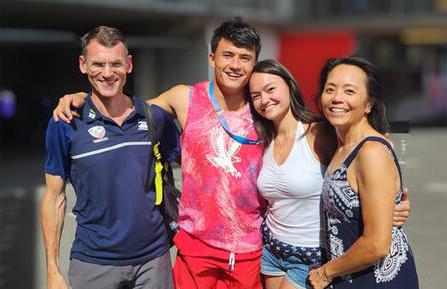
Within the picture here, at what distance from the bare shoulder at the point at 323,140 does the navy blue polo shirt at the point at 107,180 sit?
782 mm

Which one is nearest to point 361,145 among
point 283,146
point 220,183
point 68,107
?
point 283,146

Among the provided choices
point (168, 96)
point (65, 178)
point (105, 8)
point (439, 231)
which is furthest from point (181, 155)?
point (105, 8)

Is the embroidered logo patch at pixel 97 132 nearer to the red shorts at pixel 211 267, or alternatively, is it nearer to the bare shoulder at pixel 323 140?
the red shorts at pixel 211 267

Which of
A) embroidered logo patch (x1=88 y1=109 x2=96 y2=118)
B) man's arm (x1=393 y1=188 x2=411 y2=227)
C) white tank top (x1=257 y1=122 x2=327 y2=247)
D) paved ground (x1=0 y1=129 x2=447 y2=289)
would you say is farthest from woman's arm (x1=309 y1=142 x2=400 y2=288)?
embroidered logo patch (x1=88 y1=109 x2=96 y2=118)

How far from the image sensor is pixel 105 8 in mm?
14266

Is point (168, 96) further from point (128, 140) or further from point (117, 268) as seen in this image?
point (117, 268)

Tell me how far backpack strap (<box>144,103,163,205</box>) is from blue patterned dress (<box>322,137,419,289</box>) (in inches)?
31.9

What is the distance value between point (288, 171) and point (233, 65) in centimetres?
60

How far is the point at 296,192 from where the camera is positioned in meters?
2.73

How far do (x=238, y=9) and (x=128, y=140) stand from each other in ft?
47.9

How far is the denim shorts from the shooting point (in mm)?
2783

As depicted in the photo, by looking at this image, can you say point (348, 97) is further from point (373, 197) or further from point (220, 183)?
point (220, 183)

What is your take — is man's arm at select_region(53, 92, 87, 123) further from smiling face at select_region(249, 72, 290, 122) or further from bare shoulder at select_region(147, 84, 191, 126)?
smiling face at select_region(249, 72, 290, 122)

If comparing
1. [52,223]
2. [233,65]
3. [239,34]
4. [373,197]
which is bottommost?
[52,223]
